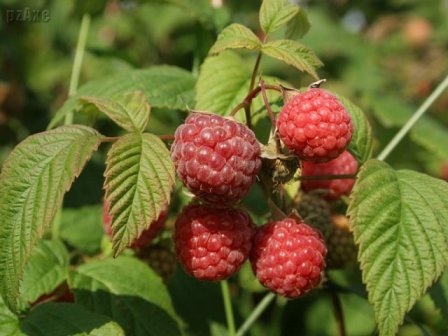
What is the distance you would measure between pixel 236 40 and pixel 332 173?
540 millimetres

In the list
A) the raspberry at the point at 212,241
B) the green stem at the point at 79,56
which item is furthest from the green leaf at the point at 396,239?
the green stem at the point at 79,56

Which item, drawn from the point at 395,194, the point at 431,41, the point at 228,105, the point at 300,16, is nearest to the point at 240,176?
the point at 395,194

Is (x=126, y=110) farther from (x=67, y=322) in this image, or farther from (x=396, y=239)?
(x=396, y=239)

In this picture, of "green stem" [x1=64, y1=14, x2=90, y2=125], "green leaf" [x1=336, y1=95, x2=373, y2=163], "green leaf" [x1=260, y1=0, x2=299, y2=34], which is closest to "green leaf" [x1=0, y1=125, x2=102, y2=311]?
"green leaf" [x1=260, y1=0, x2=299, y2=34]

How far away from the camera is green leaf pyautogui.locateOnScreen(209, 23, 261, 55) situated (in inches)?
61.9

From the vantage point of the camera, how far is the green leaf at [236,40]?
1.57 meters

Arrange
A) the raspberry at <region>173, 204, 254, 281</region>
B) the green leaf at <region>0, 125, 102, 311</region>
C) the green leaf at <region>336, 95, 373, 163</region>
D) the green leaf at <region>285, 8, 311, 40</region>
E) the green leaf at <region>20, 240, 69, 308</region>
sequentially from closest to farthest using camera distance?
the green leaf at <region>0, 125, 102, 311</region> < the raspberry at <region>173, 204, 254, 281</region> < the green leaf at <region>20, 240, 69, 308</region> < the green leaf at <region>336, 95, 373, 163</region> < the green leaf at <region>285, 8, 311, 40</region>

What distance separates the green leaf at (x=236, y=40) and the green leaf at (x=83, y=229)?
755 mm

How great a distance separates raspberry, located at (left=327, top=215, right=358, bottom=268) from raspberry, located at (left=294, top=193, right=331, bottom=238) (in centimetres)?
3

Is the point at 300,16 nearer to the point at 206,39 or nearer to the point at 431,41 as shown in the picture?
the point at 206,39

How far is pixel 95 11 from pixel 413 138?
1.21 meters

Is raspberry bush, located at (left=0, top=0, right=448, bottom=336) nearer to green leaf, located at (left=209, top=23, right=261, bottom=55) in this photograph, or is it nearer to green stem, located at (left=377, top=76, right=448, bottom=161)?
green leaf, located at (left=209, top=23, right=261, bottom=55)

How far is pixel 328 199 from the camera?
1981 millimetres

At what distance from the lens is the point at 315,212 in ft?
6.07
